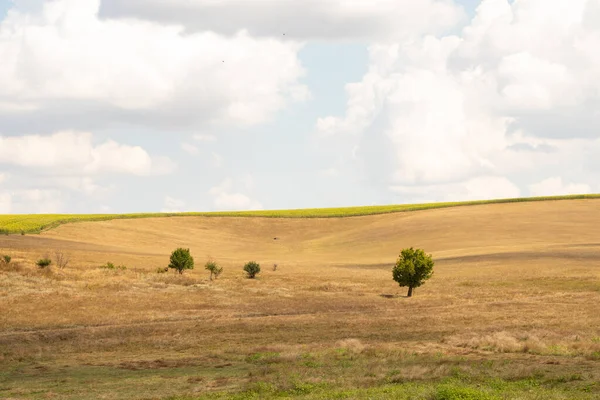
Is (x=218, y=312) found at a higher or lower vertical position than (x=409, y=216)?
lower

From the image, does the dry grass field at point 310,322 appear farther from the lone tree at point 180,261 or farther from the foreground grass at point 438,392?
the lone tree at point 180,261

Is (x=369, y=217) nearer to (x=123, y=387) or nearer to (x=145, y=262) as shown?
(x=145, y=262)

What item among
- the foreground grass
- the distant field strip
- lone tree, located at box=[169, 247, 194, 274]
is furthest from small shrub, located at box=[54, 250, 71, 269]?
the foreground grass

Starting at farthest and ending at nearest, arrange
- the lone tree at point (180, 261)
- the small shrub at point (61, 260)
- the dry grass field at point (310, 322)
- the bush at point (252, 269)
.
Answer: the lone tree at point (180, 261), the bush at point (252, 269), the small shrub at point (61, 260), the dry grass field at point (310, 322)

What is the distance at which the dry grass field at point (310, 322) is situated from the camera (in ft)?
92.3

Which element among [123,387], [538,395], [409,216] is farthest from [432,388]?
[409,216]

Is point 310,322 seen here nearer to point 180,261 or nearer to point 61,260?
point 180,261

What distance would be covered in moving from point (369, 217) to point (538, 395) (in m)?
144

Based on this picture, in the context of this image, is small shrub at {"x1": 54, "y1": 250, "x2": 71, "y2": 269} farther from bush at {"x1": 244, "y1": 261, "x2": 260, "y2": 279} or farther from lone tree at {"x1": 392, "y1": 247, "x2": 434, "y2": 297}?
lone tree at {"x1": 392, "y1": 247, "x2": 434, "y2": 297}

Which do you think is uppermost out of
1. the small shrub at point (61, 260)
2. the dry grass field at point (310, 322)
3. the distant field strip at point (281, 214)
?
the distant field strip at point (281, 214)

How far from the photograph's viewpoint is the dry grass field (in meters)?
28.1

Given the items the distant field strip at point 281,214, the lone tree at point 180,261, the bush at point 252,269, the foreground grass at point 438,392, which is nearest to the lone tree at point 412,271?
the bush at point 252,269

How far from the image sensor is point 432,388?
82.4 ft

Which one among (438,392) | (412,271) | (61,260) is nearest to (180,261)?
(61,260)
